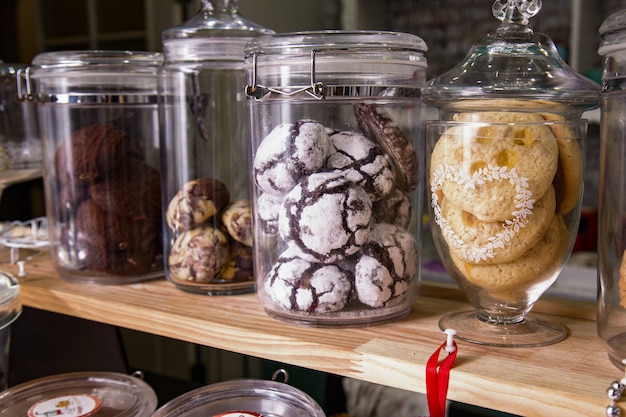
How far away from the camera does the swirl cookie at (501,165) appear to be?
521 mm

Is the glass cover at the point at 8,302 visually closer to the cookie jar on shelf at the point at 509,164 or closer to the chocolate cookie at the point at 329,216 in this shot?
the chocolate cookie at the point at 329,216

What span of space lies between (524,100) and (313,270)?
0.74ft

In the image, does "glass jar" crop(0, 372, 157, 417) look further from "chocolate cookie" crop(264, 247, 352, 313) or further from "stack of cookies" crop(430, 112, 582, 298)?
"stack of cookies" crop(430, 112, 582, 298)

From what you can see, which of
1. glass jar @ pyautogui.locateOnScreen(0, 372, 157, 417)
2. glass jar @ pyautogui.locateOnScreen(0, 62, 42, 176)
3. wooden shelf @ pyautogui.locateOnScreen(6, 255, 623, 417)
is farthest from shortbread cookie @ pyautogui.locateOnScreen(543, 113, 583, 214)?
glass jar @ pyautogui.locateOnScreen(0, 62, 42, 176)

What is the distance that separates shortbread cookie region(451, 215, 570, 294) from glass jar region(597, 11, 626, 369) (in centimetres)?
3

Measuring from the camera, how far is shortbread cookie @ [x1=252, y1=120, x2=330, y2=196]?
60 cm

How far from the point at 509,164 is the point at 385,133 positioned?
135mm

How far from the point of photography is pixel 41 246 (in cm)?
97

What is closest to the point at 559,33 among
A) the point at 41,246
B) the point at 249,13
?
the point at 249,13

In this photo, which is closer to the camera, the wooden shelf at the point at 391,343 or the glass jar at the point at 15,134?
the wooden shelf at the point at 391,343

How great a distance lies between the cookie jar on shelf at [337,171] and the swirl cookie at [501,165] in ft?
0.30

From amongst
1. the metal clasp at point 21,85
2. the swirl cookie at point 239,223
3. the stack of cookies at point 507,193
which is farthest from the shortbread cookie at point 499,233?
the metal clasp at point 21,85

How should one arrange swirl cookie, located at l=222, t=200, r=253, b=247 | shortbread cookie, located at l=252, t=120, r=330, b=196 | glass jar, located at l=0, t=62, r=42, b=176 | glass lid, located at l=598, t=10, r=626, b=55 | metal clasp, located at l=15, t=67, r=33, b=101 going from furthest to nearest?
glass jar, located at l=0, t=62, r=42, b=176
metal clasp, located at l=15, t=67, r=33, b=101
swirl cookie, located at l=222, t=200, r=253, b=247
shortbread cookie, located at l=252, t=120, r=330, b=196
glass lid, located at l=598, t=10, r=626, b=55

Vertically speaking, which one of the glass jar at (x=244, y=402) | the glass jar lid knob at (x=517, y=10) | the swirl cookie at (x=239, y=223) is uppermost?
the glass jar lid knob at (x=517, y=10)
